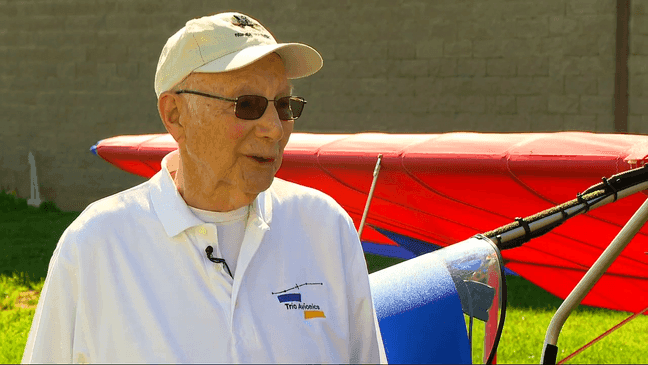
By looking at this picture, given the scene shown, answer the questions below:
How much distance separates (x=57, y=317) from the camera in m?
1.56

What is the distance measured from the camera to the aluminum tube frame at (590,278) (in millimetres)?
A: 2551

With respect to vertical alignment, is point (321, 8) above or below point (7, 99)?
above

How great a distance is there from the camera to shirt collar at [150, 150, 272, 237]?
165cm

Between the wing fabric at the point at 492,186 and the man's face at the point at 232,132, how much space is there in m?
1.75

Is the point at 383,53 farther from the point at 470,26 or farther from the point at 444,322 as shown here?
the point at 444,322

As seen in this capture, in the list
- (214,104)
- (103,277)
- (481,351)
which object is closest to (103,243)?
(103,277)

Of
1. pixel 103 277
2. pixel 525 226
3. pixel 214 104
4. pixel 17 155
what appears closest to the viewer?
pixel 103 277

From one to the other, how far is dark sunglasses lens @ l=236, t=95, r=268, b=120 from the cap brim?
8 centimetres

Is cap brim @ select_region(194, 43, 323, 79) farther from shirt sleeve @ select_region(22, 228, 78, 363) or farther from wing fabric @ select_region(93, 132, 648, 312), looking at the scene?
wing fabric @ select_region(93, 132, 648, 312)

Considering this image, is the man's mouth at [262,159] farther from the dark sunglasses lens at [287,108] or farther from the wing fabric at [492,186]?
the wing fabric at [492,186]

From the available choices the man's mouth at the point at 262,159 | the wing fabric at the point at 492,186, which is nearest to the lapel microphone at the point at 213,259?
the man's mouth at the point at 262,159

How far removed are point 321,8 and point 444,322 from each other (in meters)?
Answer: 8.37

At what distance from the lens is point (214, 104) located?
1.71m

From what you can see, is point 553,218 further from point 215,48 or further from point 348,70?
point 348,70
